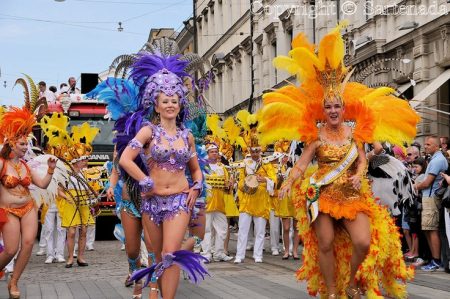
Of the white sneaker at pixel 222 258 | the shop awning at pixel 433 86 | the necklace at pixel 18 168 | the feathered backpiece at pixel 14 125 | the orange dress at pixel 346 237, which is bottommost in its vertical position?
the white sneaker at pixel 222 258

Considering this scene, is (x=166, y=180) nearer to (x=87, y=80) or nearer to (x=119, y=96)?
(x=119, y=96)

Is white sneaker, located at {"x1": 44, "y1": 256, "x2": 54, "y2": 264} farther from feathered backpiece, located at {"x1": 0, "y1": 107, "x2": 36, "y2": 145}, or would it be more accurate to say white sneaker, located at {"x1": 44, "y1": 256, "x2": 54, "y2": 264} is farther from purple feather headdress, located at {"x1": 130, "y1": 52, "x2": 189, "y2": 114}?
purple feather headdress, located at {"x1": 130, "y1": 52, "x2": 189, "y2": 114}

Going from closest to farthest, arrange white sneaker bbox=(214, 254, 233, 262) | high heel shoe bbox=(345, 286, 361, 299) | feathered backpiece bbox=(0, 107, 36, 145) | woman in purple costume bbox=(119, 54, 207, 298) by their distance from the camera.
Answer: woman in purple costume bbox=(119, 54, 207, 298) < high heel shoe bbox=(345, 286, 361, 299) < feathered backpiece bbox=(0, 107, 36, 145) < white sneaker bbox=(214, 254, 233, 262)

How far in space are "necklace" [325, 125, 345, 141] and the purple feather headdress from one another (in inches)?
55.4

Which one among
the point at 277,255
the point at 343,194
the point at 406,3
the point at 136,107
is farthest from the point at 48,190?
the point at 406,3

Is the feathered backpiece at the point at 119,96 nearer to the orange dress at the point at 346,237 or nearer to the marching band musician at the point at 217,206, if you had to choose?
the orange dress at the point at 346,237

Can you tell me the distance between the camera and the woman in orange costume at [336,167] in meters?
8.01

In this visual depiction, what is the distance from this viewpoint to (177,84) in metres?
7.60

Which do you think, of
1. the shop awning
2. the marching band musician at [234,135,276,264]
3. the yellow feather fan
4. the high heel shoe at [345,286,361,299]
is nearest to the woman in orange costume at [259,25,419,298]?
the high heel shoe at [345,286,361,299]

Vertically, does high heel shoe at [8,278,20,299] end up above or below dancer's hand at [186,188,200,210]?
below

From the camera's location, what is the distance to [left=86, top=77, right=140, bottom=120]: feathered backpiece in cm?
934

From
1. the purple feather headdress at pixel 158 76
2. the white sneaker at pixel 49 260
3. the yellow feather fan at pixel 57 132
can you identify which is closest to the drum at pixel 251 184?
the yellow feather fan at pixel 57 132

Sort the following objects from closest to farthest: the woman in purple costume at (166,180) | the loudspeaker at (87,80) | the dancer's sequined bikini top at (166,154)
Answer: the woman in purple costume at (166,180)
the dancer's sequined bikini top at (166,154)
the loudspeaker at (87,80)

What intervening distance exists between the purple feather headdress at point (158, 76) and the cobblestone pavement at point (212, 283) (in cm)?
250
